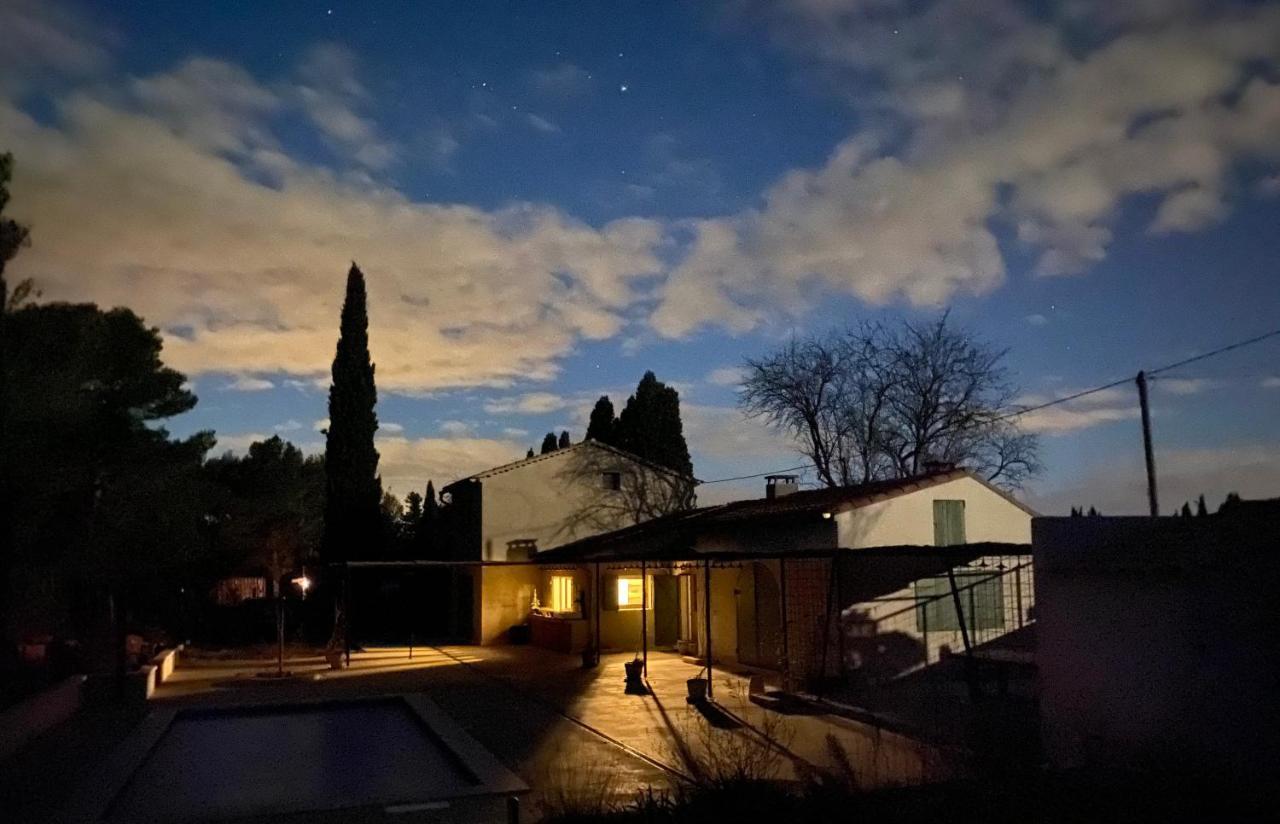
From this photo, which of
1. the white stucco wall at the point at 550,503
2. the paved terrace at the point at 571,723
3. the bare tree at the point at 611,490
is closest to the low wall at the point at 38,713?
the paved terrace at the point at 571,723

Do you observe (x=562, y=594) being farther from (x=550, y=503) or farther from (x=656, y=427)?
(x=656, y=427)

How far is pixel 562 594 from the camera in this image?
97.1 ft

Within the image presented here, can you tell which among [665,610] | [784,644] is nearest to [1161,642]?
[784,644]

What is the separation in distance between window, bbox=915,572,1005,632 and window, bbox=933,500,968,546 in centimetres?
130

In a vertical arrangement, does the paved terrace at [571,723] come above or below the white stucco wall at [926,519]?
below

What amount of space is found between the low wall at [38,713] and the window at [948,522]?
1487 cm

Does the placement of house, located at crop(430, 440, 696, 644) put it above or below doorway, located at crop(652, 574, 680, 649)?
above

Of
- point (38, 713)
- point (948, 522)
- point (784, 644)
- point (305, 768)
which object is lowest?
point (305, 768)

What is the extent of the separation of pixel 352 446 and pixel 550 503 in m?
7.53

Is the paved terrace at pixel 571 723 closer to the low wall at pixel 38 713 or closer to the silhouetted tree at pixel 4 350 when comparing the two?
the low wall at pixel 38 713

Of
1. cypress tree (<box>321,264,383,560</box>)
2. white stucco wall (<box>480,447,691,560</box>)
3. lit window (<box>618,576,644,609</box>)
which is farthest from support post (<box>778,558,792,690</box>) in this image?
cypress tree (<box>321,264,383,560</box>)

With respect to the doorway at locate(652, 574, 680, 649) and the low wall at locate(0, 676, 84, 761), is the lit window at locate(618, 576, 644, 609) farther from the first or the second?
the low wall at locate(0, 676, 84, 761)

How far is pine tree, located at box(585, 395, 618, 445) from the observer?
47375 millimetres

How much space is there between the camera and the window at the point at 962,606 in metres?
19.4
